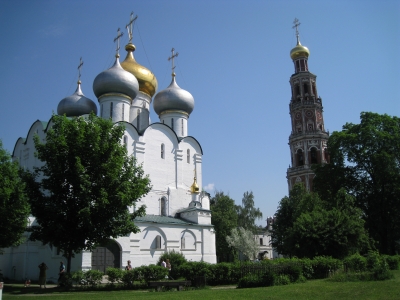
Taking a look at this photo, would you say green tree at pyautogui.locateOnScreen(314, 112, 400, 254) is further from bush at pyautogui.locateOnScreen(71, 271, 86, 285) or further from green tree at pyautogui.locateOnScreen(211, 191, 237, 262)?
bush at pyautogui.locateOnScreen(71, 271, 86, 285)

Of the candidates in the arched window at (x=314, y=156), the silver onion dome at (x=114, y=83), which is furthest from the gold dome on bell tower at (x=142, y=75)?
the arched window at (x=314, y=156)

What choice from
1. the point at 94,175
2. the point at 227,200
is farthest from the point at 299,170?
the point at 94,175

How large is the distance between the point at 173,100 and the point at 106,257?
14.1 meters

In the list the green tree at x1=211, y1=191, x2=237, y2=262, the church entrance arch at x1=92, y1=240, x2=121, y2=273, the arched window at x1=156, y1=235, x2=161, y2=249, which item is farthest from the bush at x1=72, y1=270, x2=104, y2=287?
the green tree at x1=211, y1=191, x2=237, y2=262

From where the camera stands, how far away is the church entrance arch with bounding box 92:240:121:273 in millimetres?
20297

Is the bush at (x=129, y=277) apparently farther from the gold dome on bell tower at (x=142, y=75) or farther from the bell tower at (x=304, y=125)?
the bell tower at (x=304, y=125)

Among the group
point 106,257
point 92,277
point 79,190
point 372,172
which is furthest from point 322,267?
point 372,172

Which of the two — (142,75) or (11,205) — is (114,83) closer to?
(142,75)

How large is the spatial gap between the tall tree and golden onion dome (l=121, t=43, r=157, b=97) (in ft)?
48.1

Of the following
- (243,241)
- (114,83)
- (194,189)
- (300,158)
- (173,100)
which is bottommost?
(243,241)

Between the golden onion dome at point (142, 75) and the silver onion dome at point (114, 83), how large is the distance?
10.8 feet

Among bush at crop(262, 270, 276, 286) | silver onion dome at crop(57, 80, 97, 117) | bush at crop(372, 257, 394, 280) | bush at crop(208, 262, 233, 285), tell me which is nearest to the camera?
bush at crop(372, 257, 394, 280)

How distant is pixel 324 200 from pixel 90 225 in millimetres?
20159

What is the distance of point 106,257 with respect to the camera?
2070cm
